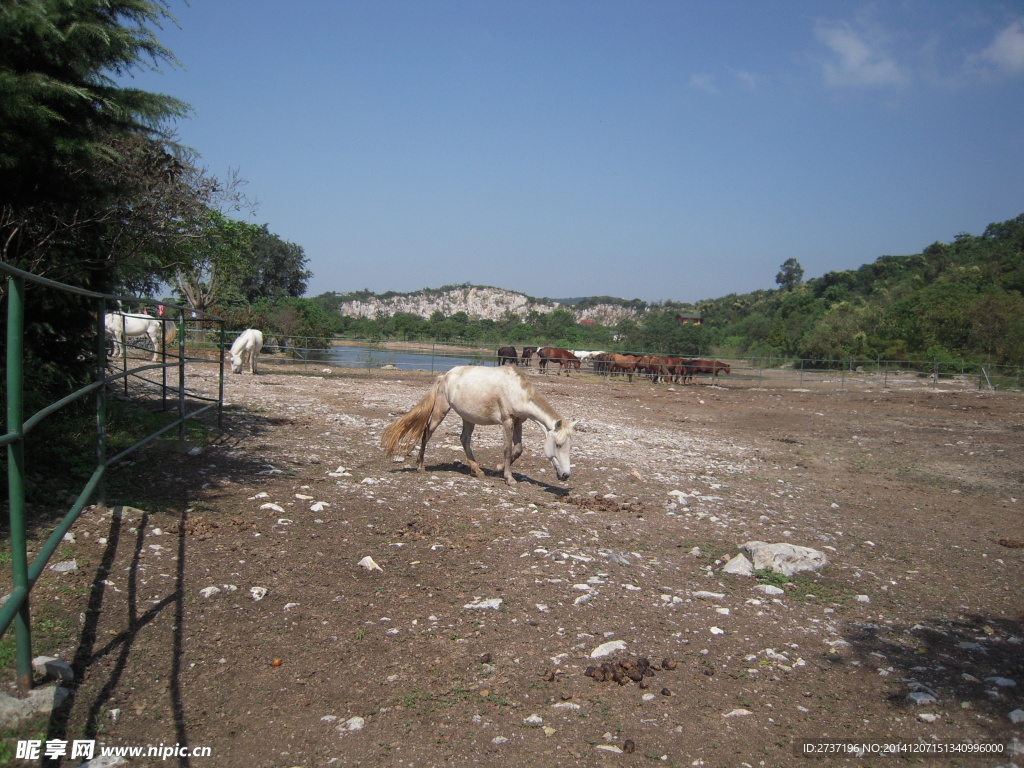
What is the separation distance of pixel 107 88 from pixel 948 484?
10627mm

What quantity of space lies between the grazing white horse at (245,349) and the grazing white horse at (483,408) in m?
11.9

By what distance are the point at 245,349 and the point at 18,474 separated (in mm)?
16432

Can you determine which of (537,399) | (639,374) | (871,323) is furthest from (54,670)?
(871,323)

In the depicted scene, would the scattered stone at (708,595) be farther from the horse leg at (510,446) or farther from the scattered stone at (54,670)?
the scattered stone at (54,670)

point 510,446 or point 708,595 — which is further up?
point 510,446

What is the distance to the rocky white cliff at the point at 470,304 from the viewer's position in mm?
146875

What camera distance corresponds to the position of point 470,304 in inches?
6063

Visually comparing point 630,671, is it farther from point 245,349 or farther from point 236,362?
point 236,362

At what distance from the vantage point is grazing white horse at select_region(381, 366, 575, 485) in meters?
7.29

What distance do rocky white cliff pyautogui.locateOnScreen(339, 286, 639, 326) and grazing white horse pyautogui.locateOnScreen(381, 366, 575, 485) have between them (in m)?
136

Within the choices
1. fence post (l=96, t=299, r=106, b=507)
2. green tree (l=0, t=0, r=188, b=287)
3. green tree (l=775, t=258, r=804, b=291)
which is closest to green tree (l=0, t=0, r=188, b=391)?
green tree (l=0, t=0, r=188, b=287)

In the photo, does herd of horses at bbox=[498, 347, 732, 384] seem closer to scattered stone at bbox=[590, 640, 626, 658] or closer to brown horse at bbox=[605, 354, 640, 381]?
brown horse at bbox=[605, 354, 640, 381]

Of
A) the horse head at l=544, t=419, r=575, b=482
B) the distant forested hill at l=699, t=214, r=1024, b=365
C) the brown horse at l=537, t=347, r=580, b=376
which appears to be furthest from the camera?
the distant forested hill at l=699, t=214, r=1024, b=365

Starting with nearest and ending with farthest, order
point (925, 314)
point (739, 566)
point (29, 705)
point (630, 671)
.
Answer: point (29, 705) < point (630, 671) < point (739, 566) < point (925, 314)
